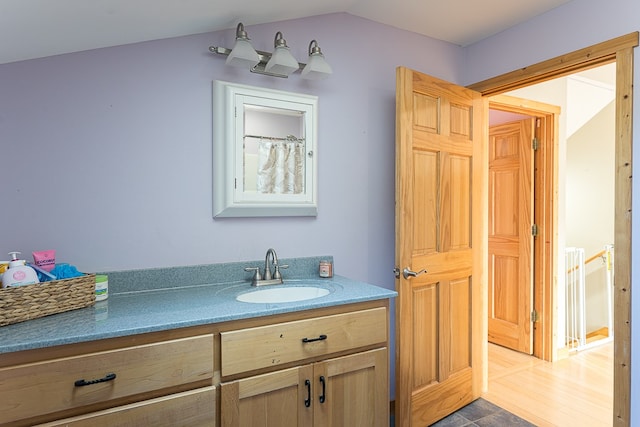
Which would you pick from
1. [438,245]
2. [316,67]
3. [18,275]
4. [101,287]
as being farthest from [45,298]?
[438,245]

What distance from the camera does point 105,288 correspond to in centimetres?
150

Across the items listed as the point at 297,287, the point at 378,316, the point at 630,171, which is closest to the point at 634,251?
the point at 630,171

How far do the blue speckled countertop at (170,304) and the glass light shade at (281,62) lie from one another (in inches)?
38.1

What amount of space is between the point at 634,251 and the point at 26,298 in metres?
2.43

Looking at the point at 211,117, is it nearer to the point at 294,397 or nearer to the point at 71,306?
the point at 71,306

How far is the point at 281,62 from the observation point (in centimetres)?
181

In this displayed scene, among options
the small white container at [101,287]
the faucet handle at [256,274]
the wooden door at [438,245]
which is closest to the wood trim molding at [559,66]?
the wooden door at [438,245]

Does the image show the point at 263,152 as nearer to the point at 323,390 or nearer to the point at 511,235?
the point at 323,390

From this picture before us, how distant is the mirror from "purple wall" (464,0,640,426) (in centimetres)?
127

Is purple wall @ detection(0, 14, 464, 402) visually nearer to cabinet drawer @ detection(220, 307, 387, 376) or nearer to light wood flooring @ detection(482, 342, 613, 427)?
cabinet drawer @ detection(220, 307, 387, 376)

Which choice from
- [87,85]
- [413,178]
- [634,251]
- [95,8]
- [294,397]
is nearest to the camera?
[95,8]

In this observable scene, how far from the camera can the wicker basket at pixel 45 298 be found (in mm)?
1166

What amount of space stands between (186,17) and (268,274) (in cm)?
120

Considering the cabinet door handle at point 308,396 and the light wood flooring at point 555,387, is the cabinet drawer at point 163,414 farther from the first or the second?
the light wood flooring at point 555,387
